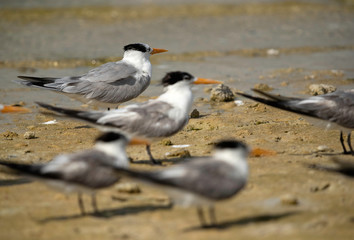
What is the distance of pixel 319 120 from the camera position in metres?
5.69

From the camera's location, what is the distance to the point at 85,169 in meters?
4.01

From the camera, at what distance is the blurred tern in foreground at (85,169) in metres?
3.92

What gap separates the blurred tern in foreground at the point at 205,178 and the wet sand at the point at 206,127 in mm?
229

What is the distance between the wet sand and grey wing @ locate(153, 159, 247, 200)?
0.26m

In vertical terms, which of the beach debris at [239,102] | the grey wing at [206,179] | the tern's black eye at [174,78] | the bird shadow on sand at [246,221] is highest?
the tern's black eye at [174,78]

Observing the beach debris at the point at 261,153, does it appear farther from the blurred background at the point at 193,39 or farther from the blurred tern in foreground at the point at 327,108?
the blurred background at the point at 193,39

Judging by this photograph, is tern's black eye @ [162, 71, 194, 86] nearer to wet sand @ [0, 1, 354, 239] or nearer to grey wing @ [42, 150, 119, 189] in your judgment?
wet sand @ [0, 1, 354, 239]

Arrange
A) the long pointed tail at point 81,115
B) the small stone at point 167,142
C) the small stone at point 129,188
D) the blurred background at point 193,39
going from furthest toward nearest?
1. the blurred background at point 193,39
2. the small stone at point 167,142
3. the long pointed tail at point 81,115
4. the small stone at point 129,188

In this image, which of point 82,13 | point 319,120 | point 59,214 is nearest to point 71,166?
point 59,214

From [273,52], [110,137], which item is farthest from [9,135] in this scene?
[273,52]

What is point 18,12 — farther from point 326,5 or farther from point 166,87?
point 166,87

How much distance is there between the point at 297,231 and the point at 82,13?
14709 millimetres

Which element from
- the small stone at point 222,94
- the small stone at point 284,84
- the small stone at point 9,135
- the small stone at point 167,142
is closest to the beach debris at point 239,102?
the small stone at point 222,94

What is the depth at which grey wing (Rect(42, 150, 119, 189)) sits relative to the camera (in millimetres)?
3930
